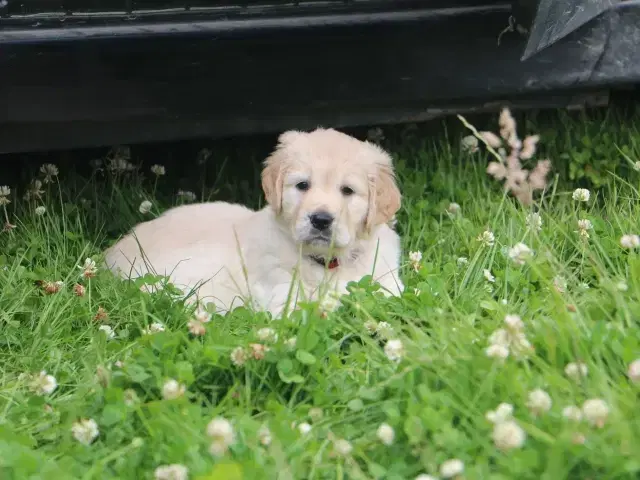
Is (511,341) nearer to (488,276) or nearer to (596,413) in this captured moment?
(596,413)

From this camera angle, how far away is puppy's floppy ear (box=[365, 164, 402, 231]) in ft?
10.9

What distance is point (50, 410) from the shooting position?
2.46 meters

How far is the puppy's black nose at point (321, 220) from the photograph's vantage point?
3105 millimetres

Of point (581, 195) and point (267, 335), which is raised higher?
point (267, 335)

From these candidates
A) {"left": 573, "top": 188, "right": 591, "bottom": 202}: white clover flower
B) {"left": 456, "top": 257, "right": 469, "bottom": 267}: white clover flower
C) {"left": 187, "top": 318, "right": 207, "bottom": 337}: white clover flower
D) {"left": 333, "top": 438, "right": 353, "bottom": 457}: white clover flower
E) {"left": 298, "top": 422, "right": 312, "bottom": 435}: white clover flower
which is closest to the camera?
{"left": 333, "top": 438, "right": 353, "bottom": 457}: white clover flower

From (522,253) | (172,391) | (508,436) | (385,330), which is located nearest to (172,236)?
(385,330)

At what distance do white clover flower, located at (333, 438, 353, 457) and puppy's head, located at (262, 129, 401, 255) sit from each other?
114cm

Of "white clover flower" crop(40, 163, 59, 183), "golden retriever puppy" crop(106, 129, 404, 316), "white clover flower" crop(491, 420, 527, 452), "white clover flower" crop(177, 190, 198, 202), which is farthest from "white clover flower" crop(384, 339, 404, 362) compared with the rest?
→ "white clover flower" crop(40, 163, 59, 183)

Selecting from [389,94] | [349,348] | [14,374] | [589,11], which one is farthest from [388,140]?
[14,374]

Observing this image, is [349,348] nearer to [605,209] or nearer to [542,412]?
[542,412]

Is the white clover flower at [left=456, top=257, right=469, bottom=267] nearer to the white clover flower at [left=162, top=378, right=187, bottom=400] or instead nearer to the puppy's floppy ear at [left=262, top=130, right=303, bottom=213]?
the puppy's floppy ear at [left=262, top=130, right=303, bottom=213]

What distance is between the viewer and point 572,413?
1877 millimetres

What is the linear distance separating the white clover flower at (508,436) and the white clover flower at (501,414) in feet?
0.12

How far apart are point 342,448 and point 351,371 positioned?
0.54 meters
